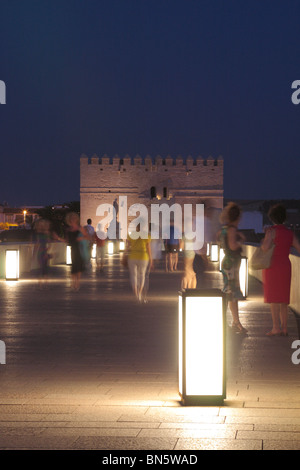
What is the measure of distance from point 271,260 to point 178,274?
1550cm

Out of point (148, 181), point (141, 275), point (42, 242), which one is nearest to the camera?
point (141, 275)

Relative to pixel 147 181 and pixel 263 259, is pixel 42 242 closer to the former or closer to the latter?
pixel 263 259

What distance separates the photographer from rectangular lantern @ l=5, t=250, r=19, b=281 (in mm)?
22078

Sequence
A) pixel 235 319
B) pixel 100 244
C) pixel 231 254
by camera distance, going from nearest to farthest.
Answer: pixel 235 319, pixel 231 254, pixel 100 244

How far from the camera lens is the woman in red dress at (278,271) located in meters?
11.5

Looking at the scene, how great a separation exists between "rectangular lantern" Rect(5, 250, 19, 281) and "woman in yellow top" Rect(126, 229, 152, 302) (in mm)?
5590

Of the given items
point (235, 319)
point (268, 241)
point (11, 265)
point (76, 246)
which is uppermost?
point (268, 241)

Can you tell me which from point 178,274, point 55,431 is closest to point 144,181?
point 178,274

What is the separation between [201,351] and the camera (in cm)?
671

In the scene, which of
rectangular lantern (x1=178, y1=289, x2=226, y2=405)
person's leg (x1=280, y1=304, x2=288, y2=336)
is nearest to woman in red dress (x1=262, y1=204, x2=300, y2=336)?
person's leg (x1=280, y1=304, x2=288, y2=336)

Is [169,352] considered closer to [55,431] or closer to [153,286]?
[55,431]

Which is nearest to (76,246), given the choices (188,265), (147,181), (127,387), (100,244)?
(188,265)

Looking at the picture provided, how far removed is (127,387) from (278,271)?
4.61 meters

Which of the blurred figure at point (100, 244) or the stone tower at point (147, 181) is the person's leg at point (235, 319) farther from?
the stone tower at point (147, 181)
